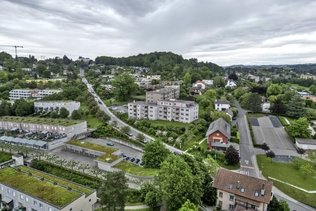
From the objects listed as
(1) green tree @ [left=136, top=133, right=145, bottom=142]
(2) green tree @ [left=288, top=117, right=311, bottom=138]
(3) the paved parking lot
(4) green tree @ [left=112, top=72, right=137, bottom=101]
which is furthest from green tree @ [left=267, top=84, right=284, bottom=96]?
(1) green tree @ [left=136, top=133, right=145, bottom=142]

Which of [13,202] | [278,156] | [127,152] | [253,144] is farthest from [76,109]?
[278,156]

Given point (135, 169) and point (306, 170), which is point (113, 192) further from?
point (306, 170)

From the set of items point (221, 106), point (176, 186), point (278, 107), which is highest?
point (221, 106)

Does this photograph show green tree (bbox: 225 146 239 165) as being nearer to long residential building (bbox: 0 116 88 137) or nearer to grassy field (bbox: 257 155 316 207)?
grassy field (bbox: 257 155 316 207)

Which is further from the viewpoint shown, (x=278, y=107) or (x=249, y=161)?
(x=278, y=107)

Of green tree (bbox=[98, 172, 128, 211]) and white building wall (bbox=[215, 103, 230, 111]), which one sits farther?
white building wall (bbox=[215, 103, 230, 111])

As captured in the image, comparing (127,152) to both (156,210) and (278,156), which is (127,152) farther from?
(278,156)

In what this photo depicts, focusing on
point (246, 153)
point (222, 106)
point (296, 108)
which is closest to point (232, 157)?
point (246, 153)
